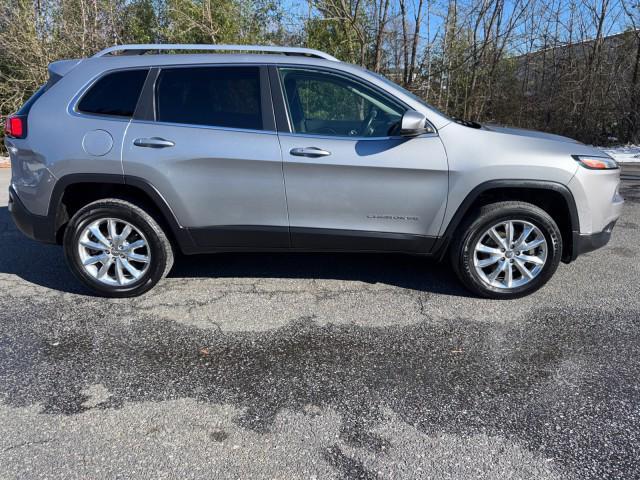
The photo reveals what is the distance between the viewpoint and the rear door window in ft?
11.5

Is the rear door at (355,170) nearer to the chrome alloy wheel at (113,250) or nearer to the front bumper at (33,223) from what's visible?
the chrome alloy wheel at (113,250)

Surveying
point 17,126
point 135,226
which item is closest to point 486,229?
point 135,226

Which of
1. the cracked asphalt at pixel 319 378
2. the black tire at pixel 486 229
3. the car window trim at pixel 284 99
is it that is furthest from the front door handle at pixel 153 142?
the black tire at pixel 486 229

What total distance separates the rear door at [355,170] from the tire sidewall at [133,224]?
3.58 feet

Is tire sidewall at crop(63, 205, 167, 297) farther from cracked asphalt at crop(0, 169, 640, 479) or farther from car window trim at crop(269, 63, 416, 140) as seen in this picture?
car window trim at crop(269, 63, 416, 140)

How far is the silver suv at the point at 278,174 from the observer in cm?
342

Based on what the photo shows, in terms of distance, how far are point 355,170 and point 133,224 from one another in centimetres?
176

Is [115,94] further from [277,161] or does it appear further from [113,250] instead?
[277,161]

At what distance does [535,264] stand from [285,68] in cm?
243

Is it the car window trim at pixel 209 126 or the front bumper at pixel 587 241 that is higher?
the car window trim at pixel 209 126

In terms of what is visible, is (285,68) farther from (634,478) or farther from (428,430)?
(634,478)

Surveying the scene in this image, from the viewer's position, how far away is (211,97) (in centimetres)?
354

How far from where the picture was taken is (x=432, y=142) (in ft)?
11.2

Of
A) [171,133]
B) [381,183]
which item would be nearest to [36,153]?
[171,133]
